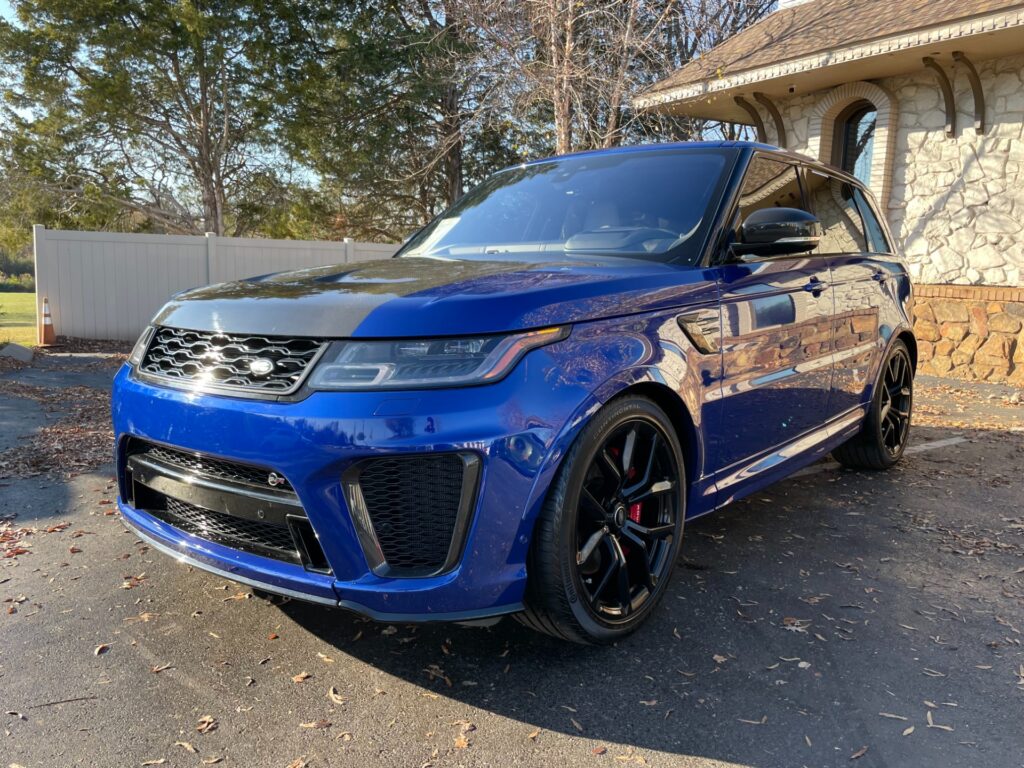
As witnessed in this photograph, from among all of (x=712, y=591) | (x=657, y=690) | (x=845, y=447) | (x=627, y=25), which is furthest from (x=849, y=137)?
(x=657, y=690)

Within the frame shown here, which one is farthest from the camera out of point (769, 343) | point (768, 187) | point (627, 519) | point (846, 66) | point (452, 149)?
point (452, 149)

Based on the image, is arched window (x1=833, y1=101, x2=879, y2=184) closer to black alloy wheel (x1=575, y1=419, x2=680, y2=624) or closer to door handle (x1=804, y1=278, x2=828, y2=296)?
door handle (x1=804, y1=278, x2=828, y2=296)

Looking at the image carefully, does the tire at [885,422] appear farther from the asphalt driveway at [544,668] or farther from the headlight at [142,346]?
the headlight at [142,346]

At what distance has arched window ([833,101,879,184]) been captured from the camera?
36.2 feet

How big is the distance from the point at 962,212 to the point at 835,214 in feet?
22.8

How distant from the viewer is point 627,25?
10.8 meters

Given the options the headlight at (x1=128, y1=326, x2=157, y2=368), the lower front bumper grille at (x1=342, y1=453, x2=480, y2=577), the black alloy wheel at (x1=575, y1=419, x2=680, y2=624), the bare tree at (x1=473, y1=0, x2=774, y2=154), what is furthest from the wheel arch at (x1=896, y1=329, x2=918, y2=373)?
the bare tree at (x1=473, y1=0, x2=774, y2=154)

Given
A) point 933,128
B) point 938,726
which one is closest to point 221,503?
point 938,726

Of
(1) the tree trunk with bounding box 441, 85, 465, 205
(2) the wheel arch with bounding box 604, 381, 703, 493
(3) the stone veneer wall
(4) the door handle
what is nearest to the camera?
(2) the wheel arch with bounding box 604, 381, 703, 493

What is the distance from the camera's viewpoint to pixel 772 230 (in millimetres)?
3059

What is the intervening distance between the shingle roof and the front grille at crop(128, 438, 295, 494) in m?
9.18

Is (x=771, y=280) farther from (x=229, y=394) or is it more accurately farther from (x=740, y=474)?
(x=229, y=394)

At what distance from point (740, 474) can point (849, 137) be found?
1000 centimetres

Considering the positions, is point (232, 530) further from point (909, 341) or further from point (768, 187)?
point (909, 341)
